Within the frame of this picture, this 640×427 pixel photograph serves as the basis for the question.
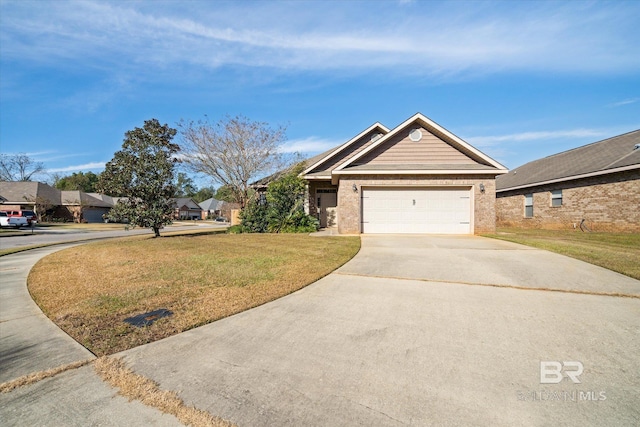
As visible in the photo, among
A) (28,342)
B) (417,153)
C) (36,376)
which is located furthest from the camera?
(417,153)

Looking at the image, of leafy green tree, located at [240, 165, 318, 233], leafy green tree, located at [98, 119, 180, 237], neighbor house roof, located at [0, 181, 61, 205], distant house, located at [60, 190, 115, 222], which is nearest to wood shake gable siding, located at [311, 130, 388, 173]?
leafy green tree, located at [240, 165, 318, 233]

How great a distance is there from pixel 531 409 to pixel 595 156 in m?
21.7

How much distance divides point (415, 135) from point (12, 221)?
1337 inches

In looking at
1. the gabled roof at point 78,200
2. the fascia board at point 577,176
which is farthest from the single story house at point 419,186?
the gabled roof at point 78,200

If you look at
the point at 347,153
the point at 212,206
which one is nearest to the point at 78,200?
the point at 212,206

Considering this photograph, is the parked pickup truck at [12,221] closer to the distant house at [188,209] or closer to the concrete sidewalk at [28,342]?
the concrete sidewalk at [28,342]

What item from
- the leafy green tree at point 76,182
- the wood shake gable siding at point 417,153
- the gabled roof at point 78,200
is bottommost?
the gabled roof at point 78,200

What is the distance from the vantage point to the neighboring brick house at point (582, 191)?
1462 centimetres

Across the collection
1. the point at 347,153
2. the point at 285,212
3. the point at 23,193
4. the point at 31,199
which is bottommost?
the point at 285,212

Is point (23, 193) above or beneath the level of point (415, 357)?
above

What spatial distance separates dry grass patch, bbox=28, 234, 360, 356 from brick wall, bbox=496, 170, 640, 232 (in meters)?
15.3

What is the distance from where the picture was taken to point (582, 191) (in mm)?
16641
